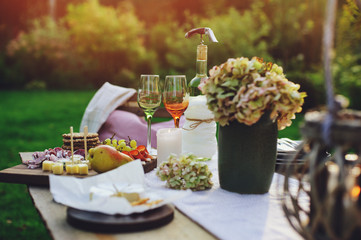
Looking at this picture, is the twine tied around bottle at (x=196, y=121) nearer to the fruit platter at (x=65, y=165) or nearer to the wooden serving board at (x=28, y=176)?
the fruit platter at (x=65, y=165)

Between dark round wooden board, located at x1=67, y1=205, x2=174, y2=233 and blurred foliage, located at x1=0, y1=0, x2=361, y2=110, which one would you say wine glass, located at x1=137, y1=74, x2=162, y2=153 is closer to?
dark round wooden board, located at x1=67, y1=205, x2=174, y2=233

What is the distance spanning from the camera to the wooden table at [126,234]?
2.89 feet

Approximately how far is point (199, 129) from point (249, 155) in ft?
1.40

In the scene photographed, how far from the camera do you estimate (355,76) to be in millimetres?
5465

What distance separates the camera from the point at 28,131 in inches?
218

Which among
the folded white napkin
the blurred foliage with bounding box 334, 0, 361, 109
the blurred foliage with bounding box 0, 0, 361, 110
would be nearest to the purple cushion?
the folded white napkin

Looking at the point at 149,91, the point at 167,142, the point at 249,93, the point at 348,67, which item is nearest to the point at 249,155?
the point at 249,93

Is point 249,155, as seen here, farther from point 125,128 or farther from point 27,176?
point 125,128

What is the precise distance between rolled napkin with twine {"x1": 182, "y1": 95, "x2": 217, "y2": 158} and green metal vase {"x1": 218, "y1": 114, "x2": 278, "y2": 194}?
348mm

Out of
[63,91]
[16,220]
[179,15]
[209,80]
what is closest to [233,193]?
[209,80]

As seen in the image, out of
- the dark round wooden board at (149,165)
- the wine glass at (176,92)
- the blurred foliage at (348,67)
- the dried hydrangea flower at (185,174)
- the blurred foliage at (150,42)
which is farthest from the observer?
the blurred foliage at (150,42)

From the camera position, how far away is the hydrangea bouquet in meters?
1.09

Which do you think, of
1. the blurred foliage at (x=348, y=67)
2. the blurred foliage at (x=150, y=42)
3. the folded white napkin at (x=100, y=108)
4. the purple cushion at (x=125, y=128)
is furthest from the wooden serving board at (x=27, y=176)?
the blurred foliage at (x=150, y=42)

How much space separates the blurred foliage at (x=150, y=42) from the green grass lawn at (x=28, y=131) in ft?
2.10
